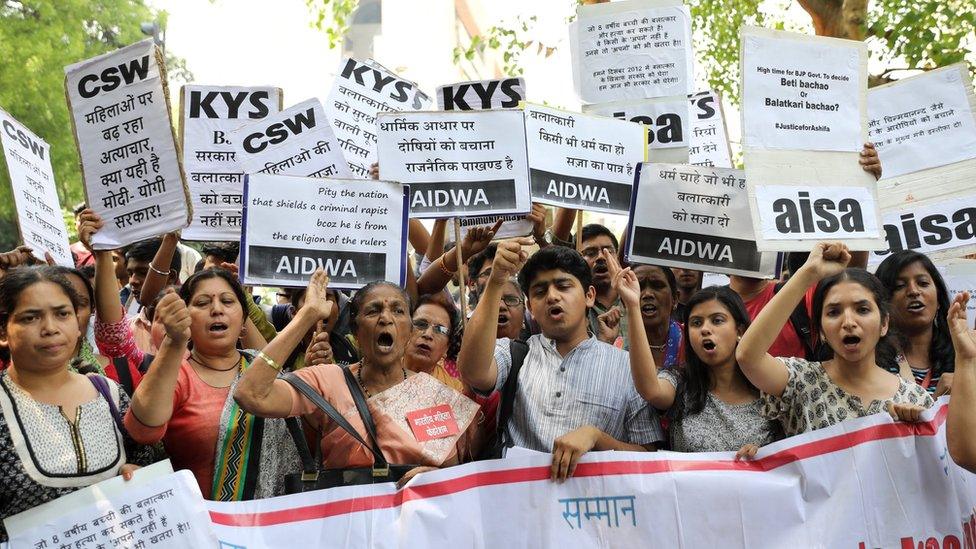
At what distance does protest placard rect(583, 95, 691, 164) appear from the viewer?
7043mm

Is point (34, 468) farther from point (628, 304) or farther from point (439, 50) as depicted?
point (439, 50)

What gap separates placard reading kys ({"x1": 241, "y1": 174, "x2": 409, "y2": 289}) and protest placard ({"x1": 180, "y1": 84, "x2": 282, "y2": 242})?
105 cm

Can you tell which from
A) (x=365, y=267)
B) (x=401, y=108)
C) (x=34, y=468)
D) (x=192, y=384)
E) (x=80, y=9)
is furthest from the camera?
(x=80, y=9)

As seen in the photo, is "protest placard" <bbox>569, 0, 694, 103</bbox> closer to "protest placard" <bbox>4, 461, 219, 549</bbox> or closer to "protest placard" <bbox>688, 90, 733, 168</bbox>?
"protest placard" <bbox>688, 90, 733, 168</bbox>

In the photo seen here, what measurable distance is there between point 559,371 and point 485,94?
291 centimetres

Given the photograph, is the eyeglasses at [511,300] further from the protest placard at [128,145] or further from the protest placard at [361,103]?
the protest placard at [361,103]

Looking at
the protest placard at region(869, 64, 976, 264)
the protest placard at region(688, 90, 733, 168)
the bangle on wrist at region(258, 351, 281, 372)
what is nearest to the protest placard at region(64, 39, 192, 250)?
the bangle on wrist at region(258, 351, 281, 372)

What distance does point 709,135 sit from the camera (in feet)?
25.7

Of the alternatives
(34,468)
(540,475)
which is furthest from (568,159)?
(34,468)

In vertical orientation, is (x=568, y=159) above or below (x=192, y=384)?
above

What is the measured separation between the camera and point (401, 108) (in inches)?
302

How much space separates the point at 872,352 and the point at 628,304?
1027mm

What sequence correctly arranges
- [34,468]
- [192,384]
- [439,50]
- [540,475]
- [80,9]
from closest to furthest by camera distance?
1. [34,468]
2. [540,475]
3. [192,384]
4. [80,9]
5. [439,50]

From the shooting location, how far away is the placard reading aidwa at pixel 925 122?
663 centimetres
